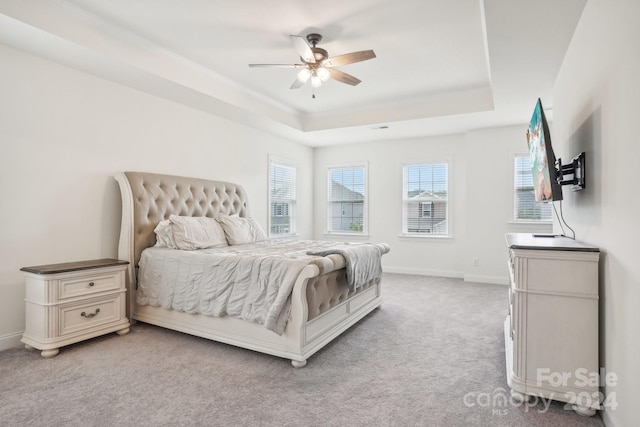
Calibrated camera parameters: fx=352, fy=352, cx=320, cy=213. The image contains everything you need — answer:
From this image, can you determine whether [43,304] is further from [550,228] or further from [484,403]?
[550,228]

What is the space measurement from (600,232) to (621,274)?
1.49ft

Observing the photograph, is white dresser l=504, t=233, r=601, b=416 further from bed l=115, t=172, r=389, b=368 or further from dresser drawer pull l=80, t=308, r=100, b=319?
dresser drawer pull l=80, t=308, r=100, b=319

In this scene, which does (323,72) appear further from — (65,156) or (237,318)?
(65,156)

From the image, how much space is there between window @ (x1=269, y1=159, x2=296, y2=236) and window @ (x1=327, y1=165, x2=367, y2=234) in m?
0.87

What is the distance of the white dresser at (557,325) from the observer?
197 centimetres

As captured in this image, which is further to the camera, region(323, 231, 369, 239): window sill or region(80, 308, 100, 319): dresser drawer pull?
region(323, 231, 369, 239): window sill

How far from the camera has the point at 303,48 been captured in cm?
300

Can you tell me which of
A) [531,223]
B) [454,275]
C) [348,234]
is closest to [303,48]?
[531,223]

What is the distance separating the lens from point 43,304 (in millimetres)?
2742

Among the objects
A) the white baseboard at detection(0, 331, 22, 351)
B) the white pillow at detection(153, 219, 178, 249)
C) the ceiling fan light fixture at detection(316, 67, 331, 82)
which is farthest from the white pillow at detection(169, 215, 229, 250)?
the ceiling fan light fixture at detection(316, 67, 331, 82)

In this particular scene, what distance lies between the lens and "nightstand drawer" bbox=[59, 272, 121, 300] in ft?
9.32

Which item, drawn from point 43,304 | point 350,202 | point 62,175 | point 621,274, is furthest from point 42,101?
point 350,202

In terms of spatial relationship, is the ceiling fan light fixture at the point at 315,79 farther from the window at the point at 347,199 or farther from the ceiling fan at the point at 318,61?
the window at the point at 347,199

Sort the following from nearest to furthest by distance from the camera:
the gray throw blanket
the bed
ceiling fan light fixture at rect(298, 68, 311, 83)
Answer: the bed < the gray throw blanket < ceiling fan light fixture at rect(298, 68, 311, 83)
